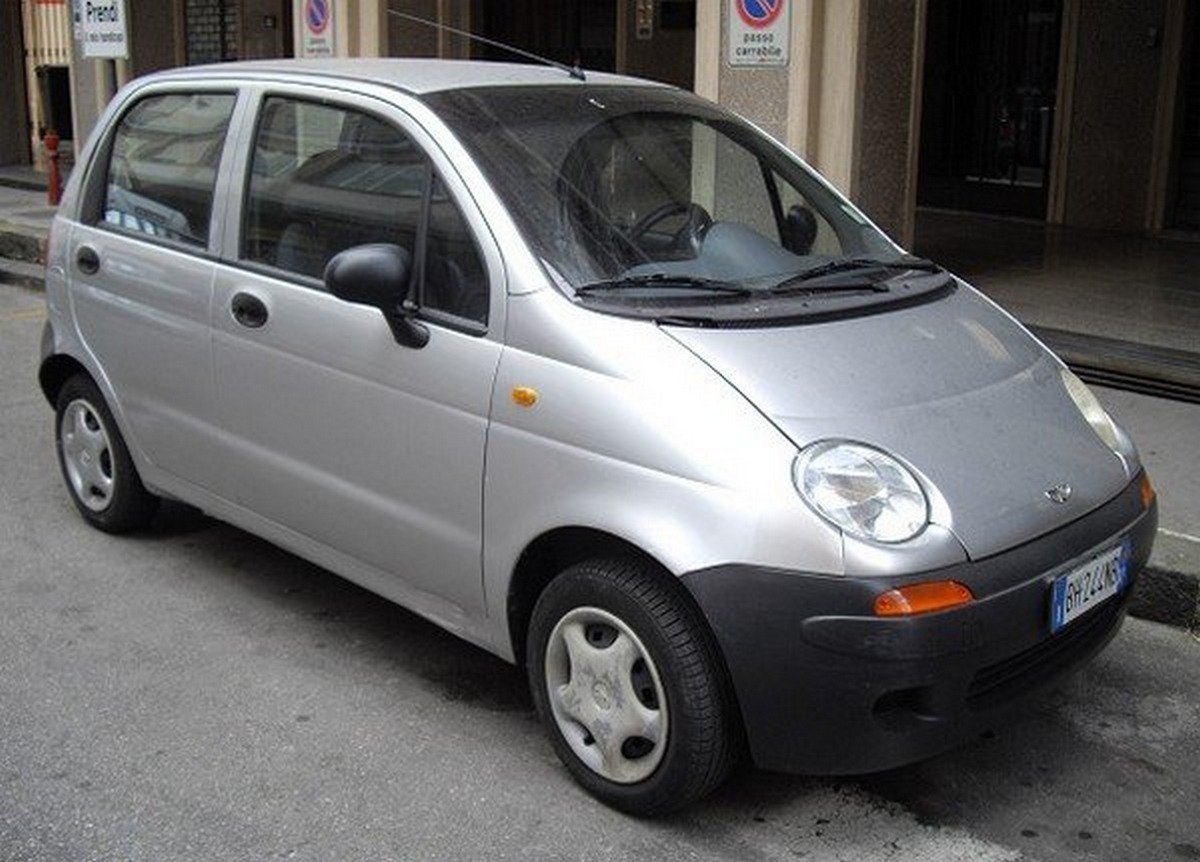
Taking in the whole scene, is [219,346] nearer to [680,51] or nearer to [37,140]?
[680,51]

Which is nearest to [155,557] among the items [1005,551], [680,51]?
[1005,551]

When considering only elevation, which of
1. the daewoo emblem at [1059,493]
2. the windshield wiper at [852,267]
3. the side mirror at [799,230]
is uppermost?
the side mirror at [799,230]

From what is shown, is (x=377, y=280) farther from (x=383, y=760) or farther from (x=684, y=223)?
(x=383, y=760)

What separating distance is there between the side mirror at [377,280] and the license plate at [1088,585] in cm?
172

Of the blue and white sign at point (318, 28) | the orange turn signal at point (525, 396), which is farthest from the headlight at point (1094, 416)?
the blue and white sign at point (318, 28)

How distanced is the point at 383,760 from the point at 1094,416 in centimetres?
210

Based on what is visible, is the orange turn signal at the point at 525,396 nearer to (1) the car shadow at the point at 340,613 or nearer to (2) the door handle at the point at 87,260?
(1) the car shadow at the point at 340,613

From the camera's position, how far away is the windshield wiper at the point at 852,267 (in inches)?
156

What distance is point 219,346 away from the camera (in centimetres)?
457

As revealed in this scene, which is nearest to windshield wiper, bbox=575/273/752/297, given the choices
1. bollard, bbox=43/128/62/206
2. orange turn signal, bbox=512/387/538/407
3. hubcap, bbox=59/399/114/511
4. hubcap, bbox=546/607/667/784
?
orange turn signal, bbox=512/387/538/407

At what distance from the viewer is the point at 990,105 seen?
44.3 feet

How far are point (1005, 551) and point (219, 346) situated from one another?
2521 millimetres

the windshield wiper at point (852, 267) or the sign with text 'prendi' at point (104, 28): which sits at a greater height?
the sign with text 'prendi' at point (104, 28)

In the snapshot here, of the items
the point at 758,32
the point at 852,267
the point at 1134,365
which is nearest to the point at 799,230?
the point at 852,267
